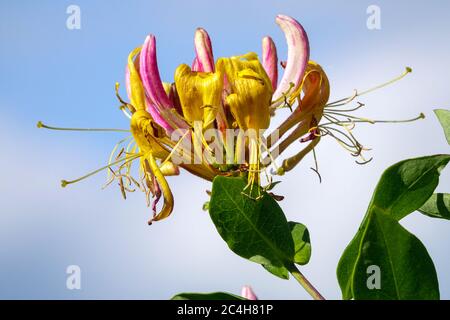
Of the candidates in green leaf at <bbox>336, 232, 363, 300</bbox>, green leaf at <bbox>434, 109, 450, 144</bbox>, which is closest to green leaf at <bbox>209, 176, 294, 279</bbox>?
green leaf at <bbox>336, 232, 363, 300</bbox>

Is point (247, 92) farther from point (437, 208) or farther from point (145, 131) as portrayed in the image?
point (437, 208)

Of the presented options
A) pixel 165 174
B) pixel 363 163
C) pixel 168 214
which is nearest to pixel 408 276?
pixel 363 163

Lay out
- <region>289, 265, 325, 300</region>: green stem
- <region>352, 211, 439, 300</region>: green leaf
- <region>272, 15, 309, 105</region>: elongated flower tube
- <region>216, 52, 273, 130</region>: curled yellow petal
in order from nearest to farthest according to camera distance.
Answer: <region>352, 211, 439, 300</region>: green leaf, <region>289, 265, 325, 300</region>: green stem, <region>216, 52, 273, 130</region>: curled yellow petal, <region>272, 15, 309, 105</region>: elongated flower tube

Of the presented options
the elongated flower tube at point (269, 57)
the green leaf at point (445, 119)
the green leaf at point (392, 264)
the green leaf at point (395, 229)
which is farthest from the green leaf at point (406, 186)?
the elongated flower tube at point (269, 57)

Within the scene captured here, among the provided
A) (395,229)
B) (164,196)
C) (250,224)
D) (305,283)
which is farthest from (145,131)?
(395,229)

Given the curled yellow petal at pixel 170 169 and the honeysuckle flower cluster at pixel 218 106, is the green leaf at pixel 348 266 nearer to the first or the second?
the honeysuckle flower cluster at pixel 218 106

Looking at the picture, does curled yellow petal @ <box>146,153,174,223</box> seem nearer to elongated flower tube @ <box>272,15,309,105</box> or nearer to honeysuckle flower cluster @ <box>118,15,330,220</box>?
honeysuckle flower cluster @ <box>118,15,330,220</box>
